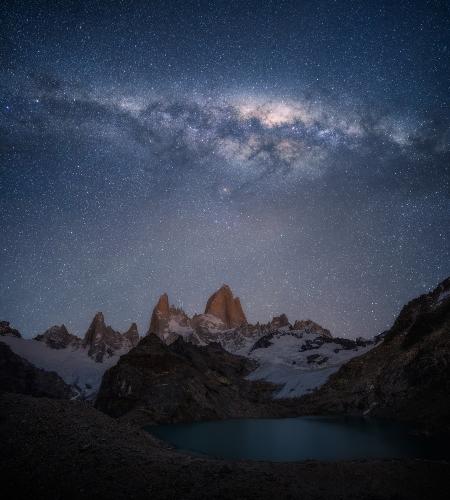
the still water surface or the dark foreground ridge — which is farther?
the still water surface

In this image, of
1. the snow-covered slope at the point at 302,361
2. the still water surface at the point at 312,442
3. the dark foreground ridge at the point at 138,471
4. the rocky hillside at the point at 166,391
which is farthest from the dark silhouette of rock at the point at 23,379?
the dark foreground ridge at the point at 138,471

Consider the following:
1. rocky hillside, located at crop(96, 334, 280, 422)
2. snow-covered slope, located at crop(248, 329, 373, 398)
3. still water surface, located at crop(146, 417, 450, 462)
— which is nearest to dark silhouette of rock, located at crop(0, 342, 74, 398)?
rocky hillside, located at crop(96, 334, 280, 422)

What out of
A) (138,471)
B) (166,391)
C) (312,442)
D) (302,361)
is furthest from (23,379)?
(138,471)

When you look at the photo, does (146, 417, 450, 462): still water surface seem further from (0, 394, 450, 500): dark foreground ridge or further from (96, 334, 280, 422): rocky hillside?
(0, 394, 450, 500): dark foreground ridge

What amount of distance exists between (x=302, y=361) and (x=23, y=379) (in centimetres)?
11708

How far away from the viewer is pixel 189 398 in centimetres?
8781

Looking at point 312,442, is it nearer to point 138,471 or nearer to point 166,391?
point 138,471

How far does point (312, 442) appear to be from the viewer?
49688 mm

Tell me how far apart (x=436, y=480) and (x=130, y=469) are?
59.1 feet

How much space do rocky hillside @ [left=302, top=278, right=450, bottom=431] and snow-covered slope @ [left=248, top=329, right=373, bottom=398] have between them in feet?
49.0

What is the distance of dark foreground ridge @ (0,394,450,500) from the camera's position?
51.9ft

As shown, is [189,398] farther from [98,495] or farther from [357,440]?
[98,495]

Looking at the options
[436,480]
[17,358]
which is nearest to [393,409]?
[436,480]

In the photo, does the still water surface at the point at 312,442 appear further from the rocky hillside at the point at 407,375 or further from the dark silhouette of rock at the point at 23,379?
the dark silhouette of rock at the point at 23,379
